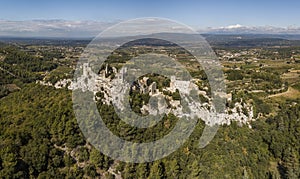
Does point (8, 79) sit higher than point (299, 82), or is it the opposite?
point (8, 79)

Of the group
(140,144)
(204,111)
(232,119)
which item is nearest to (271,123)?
(232,119)

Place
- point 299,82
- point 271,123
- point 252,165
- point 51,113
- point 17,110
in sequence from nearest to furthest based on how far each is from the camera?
point 252,165 → point 51,113 → point 17,110 → point 271,123 → point 299,82

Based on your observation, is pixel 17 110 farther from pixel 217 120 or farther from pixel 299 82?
pixel 299 82

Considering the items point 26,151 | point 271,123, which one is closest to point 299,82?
point 271,123

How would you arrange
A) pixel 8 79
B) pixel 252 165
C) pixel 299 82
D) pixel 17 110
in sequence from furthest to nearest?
pixel 299 82 < pixel 8 79 < pixel 17 110 < pixel 252 165

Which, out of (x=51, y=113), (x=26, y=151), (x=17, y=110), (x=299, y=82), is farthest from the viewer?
(x=299, y=82)

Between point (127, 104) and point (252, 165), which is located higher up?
point (127, 104)

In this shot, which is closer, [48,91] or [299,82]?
[48,91]

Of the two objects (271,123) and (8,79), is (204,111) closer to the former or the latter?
(271,123)

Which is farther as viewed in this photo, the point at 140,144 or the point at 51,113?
the point at 51,113
